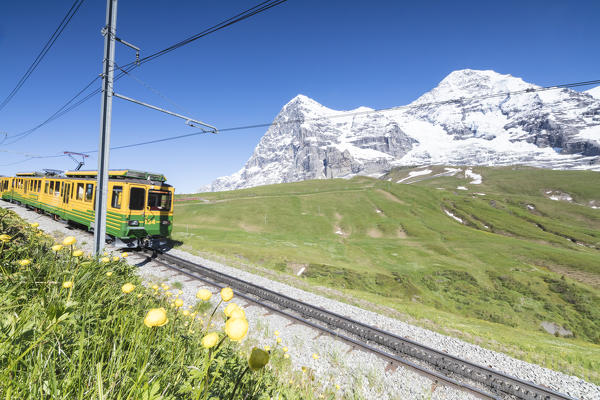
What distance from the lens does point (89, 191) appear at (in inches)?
637

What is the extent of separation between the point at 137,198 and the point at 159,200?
4.41 ft

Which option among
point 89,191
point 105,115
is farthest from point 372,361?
point 89,191

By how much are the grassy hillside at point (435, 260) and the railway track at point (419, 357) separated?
338cm

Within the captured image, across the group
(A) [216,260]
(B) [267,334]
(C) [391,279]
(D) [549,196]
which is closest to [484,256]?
(C) [391,279]

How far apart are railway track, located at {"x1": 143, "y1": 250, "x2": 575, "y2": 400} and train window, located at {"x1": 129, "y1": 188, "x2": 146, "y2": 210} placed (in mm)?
8475

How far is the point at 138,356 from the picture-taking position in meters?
2.25

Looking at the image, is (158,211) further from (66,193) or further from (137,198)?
(66,193)

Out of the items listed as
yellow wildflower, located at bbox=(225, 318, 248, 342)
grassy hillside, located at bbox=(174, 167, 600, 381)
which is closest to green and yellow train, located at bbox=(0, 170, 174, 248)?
grassy hillside, located at bbox=(174, 167, 600, 381)

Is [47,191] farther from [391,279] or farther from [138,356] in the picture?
[391,279]

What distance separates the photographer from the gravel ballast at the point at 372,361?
642cm

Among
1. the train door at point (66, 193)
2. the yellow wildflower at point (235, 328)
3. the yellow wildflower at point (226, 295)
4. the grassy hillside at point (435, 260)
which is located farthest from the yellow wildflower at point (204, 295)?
the train door at point (66, 193)

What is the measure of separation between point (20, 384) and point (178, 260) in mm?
14472

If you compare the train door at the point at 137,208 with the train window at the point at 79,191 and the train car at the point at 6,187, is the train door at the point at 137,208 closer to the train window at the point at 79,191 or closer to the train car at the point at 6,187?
the train window at the point at 79,191

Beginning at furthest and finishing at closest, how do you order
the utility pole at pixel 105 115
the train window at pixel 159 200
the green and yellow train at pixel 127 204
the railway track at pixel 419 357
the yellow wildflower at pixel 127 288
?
the train window at pixel 159 200
the green and yellow train at pixel 127 204
the utility pole at pixel 105 115
the railway track at pixel 419 357
the yellow wildflower at pixel 127 288
